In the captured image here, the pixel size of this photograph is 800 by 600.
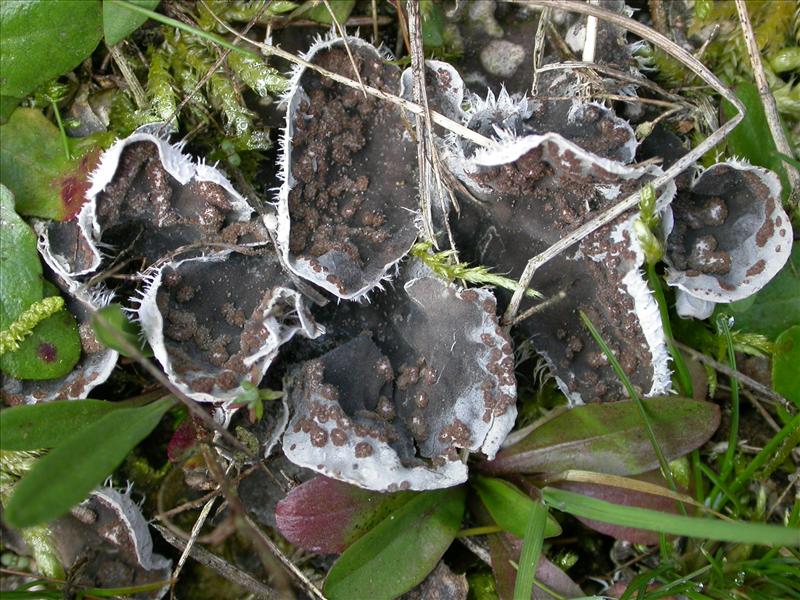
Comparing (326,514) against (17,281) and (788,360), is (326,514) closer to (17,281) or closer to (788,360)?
(17,281)

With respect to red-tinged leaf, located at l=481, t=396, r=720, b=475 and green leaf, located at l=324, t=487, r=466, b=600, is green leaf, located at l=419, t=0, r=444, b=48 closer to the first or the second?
red-tinged leaf, located at l=481, t=396, r=720, b=475

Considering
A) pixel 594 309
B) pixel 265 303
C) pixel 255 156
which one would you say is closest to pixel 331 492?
pixel 265 303

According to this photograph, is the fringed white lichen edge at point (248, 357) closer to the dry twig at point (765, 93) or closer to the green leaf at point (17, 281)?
the green leaf at point (17, 281)

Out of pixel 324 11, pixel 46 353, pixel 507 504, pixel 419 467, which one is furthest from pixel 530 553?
pixel 324 11

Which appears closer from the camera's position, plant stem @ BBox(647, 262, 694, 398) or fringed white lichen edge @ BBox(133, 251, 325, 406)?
fringed white lichen edge @ BBox(133, 251, 325, 406)

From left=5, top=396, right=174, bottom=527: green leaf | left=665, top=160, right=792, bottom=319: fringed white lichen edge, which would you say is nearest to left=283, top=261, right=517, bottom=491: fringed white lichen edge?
left=5, top=396, right=174, bottom=527: green leaf

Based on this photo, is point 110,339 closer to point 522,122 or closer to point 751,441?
point 522,122
